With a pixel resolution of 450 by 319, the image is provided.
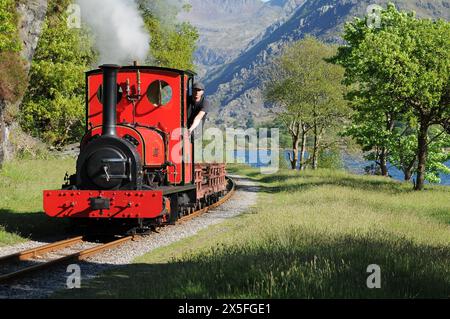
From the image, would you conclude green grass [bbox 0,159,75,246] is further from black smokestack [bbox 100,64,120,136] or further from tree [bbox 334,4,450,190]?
tree [bbox 334,4,450,190]

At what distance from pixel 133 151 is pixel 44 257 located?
2.73 metres

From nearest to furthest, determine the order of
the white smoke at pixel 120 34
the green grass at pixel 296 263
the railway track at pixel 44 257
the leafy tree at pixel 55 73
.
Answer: the green grass at pixel 296 263 < the railway track at pixel 44 257 < the white smoke at pixel 120 34 < the leafy tree at pixel 55 73

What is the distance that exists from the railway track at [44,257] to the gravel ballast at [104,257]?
0.12m

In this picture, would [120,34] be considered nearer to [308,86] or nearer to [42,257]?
[42,257]

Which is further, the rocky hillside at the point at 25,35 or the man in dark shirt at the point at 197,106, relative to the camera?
the rocky hillside at the point at 25,35

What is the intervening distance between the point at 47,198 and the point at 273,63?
3457cm

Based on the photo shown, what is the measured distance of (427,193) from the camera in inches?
930

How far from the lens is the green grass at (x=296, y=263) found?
243 inches

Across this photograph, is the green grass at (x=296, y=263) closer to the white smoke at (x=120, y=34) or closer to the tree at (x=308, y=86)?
the white smoke at (x=120, y=34)

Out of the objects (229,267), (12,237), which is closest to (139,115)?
(12,237)

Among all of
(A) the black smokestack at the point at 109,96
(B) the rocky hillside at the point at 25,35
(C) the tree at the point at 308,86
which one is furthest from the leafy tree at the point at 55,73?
(A) the black smokestack at the point at 109,96

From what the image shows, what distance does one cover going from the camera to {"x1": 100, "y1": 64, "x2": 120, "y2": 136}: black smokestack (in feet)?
35.7

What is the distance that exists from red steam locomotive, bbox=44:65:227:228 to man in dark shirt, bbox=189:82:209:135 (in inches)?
5.9

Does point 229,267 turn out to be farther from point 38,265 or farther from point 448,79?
point 448,79
